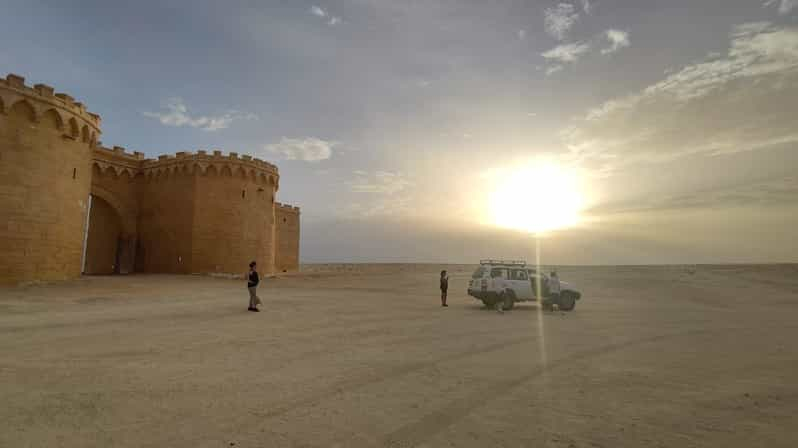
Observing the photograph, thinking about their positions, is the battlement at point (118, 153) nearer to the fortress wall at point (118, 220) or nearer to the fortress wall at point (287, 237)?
the fortress wall at point (118, 220)

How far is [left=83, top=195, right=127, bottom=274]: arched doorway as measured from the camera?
30719mm

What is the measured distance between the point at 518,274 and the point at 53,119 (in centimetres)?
2334

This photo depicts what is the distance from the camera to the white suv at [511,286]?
17.0m

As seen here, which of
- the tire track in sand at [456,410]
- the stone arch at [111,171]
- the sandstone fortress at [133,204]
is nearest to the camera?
the tire track in sand at [456,410]

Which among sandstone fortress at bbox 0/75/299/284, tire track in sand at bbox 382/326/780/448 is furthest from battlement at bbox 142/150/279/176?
tire track in sand at bbox 382/326/780/448

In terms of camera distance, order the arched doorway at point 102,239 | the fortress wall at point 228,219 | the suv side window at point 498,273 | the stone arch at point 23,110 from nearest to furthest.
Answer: the suv side window at point 498,273 < the stone arch at point 23,110 < the fortress wall at point 228,219 < the arched doorway at point 102,239

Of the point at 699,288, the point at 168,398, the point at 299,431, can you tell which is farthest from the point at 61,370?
the point at 699,288

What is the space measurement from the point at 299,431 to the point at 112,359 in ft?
16.0

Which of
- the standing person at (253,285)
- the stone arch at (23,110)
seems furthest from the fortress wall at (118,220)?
the standing person at (253,285)

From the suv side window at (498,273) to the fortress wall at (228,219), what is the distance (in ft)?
64.2

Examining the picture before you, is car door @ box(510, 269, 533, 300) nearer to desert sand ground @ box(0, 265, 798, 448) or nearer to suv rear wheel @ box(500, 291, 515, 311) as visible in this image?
suv rear wheel @ box(500, 291, 515, 311)

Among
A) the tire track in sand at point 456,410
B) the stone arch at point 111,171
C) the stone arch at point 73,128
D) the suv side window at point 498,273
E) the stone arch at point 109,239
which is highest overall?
the stone arch at point 73,128

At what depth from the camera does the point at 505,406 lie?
5.52 metres

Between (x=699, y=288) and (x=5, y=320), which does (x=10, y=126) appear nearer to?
(x=5, y=320)
